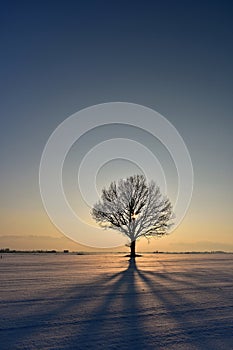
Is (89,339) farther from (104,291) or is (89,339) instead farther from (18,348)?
(104,291)

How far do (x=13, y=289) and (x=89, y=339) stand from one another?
604 centimetres

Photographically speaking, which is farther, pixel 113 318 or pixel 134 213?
pixel 134 213

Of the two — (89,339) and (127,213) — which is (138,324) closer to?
(89,339)

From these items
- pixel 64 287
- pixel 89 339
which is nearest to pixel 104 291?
pixel 64 287

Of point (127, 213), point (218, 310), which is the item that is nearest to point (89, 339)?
point (218, 310)

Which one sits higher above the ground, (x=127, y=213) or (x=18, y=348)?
(x=127, y=213)

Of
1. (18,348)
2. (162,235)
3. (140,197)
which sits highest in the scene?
(140,197)

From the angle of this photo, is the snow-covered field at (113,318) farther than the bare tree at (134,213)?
No

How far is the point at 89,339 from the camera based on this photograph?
5832 millimetres

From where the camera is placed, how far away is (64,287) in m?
11.9

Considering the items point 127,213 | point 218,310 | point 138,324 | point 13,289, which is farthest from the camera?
point 127,213

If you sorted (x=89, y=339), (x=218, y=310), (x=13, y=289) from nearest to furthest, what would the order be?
(x=89, y=339), (x=218, y=310), (x=13, y=289)

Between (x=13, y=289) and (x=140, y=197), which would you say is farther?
(x=140, y=197)

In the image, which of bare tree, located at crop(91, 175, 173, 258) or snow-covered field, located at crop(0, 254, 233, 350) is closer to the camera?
snow-covered field, located at crop(0, 254, 233, 350)
